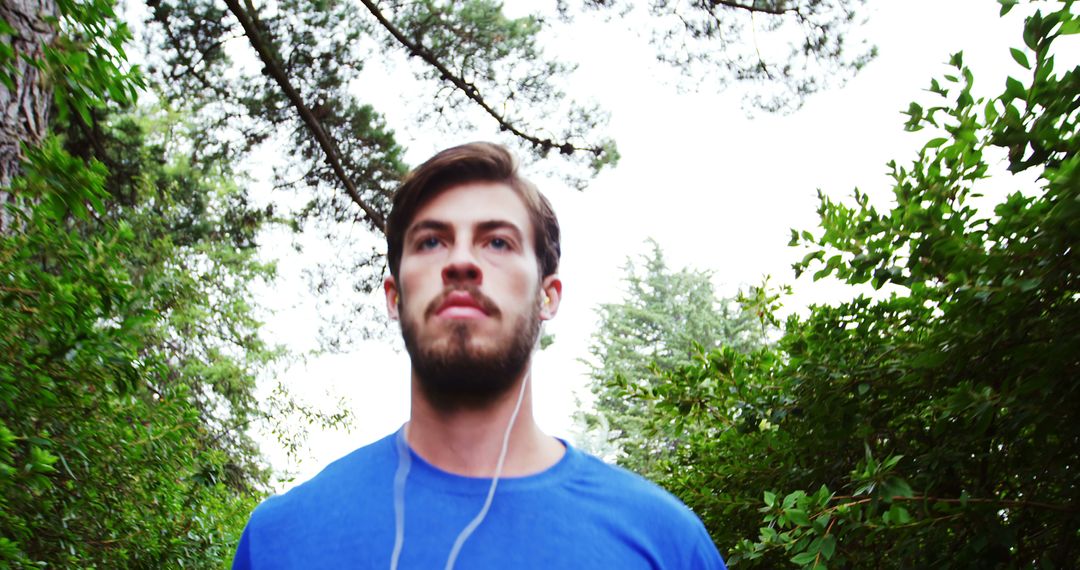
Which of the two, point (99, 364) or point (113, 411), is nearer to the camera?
point (99, 364)

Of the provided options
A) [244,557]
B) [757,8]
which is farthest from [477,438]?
[757,8]

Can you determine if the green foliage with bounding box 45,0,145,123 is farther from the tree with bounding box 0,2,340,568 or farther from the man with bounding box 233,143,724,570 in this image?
the man with bounding box 233,143,724,570

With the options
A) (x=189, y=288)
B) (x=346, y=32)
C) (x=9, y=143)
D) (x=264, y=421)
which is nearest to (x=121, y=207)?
(x=189, y=288)

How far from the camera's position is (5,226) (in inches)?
139

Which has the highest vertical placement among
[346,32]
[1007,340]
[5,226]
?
[346,32]

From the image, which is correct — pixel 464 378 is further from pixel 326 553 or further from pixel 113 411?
pixel 113 411

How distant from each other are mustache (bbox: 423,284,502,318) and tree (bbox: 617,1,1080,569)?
4.09ft

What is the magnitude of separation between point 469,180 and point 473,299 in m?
0.31

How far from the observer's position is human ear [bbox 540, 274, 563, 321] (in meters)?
1.71

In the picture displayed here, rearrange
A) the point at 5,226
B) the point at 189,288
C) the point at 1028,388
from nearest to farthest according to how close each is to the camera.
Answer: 1. the point at 1028,388
2. the point at 5,226
3. the point at 189,288

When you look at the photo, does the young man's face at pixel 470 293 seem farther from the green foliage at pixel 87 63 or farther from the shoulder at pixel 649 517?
the green foliage at pixel 87 63

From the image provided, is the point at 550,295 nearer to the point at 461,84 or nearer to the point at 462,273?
the point at 462,273

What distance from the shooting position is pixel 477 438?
1.59 meters

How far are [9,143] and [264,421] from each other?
11654 mm
